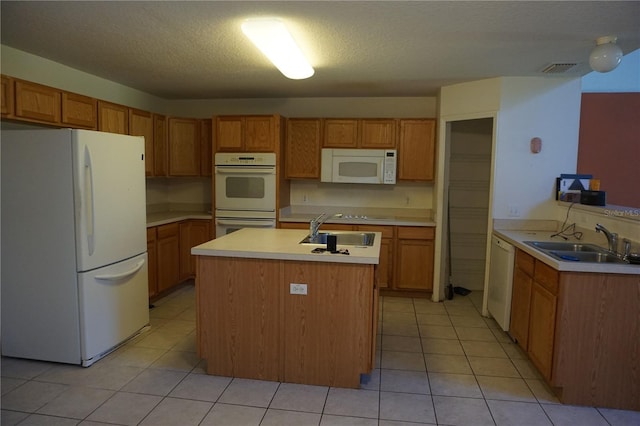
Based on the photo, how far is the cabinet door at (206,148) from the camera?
4965 millimetres

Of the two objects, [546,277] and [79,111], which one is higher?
[79,111]

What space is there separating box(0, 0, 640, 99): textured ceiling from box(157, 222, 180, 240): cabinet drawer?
Result: 154 centimetres

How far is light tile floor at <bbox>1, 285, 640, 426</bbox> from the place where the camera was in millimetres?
2291

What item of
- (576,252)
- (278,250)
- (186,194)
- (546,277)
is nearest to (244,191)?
(186,194)

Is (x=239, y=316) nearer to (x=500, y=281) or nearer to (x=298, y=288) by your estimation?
(x=298, y=288)

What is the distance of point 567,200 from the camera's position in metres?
3.68

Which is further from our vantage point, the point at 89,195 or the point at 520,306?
the point at 520,306

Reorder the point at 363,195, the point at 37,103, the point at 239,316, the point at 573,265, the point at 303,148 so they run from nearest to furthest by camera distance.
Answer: the point at 573,265
the point at 239,316
the point at 37,103
the point at 303,148
the point at 363,195

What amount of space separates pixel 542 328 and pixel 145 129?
13.6 ft

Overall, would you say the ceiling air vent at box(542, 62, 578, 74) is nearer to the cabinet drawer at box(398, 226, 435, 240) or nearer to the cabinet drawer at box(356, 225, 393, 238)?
the cabinet drawer at box(398, 226, 435, 240)

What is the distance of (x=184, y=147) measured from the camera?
16.1 ft

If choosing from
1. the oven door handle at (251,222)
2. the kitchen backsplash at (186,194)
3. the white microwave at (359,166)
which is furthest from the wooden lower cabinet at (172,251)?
the white microwave at (359,166)

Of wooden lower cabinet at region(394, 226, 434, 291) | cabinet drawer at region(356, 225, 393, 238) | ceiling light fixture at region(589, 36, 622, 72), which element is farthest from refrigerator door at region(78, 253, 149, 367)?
ceiling light fixture at region(589, 36, 622, 72)

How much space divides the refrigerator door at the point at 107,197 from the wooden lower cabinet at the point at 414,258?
2661 mm
